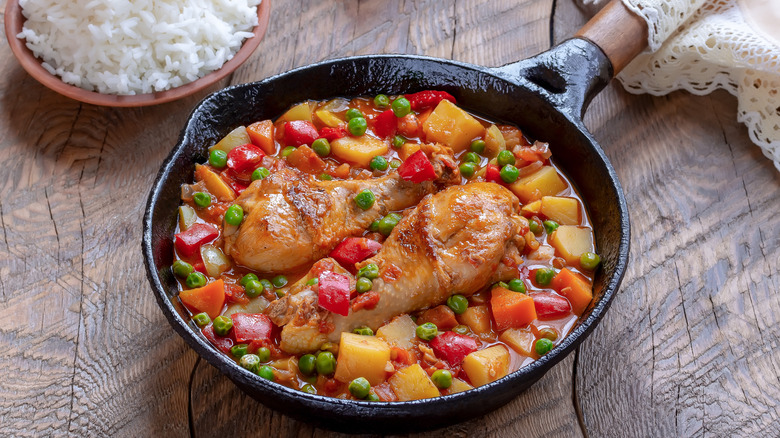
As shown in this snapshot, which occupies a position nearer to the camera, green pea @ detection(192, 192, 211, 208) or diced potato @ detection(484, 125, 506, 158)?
green pea @ detection(192, 192, 211, 208)

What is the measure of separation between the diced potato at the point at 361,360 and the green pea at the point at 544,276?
94 cm

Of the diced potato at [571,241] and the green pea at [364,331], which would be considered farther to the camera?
the diced potato at [571,241]

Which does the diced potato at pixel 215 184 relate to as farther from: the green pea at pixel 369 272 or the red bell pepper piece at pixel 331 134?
the green pea at pixel 369 272

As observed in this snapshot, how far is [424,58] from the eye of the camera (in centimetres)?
474

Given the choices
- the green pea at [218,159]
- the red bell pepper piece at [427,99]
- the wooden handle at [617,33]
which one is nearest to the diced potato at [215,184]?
the green pea at [218,159]

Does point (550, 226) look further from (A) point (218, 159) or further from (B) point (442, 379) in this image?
(A) point (218, 159)

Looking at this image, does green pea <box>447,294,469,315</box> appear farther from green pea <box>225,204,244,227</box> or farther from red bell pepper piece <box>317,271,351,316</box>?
green pea <box>225,204,244,227</box>

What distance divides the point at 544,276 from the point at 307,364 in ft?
4.39

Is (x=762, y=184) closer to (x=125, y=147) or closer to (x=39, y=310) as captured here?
(x=125, y=147)

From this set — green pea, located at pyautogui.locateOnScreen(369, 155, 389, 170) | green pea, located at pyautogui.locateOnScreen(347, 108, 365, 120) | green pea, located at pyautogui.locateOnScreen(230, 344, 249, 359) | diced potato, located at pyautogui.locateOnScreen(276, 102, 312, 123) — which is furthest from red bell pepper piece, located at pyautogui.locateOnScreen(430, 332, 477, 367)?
diced potato, located at pyautogui.locateOnScreen(276, 102, 312, 123)

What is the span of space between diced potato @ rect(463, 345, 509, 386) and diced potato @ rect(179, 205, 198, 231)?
173 centimetres

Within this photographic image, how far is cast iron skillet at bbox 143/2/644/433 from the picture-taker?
3.45 meters

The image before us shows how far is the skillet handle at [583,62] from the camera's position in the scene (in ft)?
14.9

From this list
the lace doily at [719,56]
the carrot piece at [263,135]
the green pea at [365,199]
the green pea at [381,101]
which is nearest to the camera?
the green pea at [365,199]
